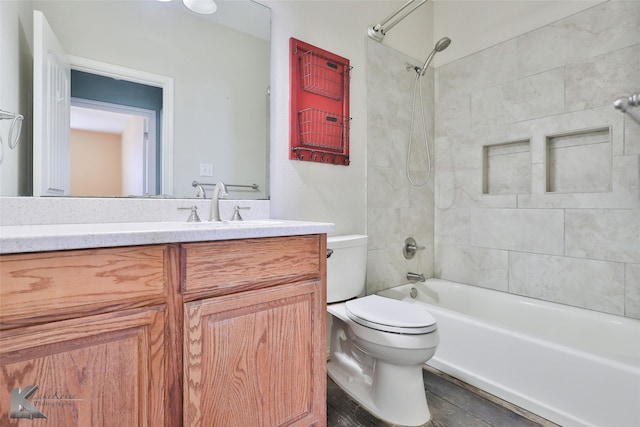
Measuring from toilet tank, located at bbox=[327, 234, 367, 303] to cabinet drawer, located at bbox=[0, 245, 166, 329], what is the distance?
1.01m

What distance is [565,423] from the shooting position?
1.35 m

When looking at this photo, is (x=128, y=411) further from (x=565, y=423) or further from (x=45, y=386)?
(x=565, y=423)

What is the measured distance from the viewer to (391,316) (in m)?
1.45

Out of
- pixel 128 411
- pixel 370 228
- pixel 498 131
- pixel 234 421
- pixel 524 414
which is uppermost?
pixel 498 131

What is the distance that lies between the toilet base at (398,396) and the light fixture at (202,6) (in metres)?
1.91

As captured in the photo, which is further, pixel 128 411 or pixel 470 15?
pixel 470 15

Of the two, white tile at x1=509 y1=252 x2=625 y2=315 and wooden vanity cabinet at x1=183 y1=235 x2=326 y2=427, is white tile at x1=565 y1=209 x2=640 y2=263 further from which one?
wooden vanity cabinet at x1=183 y1=235 x2=326 y2=427

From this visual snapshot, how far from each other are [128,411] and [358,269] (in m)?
1.30

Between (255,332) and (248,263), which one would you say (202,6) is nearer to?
(248,263)

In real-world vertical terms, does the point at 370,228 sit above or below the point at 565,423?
above

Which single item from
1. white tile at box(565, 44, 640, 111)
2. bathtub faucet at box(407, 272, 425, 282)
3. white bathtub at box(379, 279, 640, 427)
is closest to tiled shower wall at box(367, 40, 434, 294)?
bathtub faucet at box(407, 272, 425, 282)

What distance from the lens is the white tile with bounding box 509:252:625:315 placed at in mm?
1756

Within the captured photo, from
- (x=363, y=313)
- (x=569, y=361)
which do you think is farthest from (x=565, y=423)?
(x=363, y=313)

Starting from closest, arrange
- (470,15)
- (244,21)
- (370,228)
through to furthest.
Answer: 1. (244,21)
2. (370,228)
3. (470,15)
